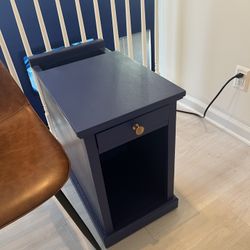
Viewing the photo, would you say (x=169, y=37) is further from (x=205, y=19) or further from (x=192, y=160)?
(x=192, y=160)

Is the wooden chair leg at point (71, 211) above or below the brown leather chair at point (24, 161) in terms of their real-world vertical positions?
below

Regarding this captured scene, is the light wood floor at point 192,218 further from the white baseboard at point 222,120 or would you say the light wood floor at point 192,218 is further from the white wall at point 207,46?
the white wall at point 207,46

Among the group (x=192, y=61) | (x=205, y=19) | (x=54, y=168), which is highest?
(x=205, y=19)

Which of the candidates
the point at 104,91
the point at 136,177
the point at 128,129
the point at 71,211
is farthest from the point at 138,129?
the point at 136,177

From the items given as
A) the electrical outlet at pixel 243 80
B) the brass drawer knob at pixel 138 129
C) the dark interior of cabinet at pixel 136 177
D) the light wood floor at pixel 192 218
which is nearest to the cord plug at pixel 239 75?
the electrical outlet at pixel 243 80

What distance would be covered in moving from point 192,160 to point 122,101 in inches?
27.6

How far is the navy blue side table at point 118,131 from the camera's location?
740 mm

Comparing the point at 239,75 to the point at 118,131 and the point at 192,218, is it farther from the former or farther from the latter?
the point at 118,131

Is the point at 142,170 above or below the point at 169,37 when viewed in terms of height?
below

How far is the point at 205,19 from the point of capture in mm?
1330

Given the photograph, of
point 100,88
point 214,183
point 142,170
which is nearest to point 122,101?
point 100,88

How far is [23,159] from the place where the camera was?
2.57 feet

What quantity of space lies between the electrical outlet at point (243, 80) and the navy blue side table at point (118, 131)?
592 millimetres

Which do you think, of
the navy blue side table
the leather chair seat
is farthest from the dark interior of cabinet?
the leather chair seat
